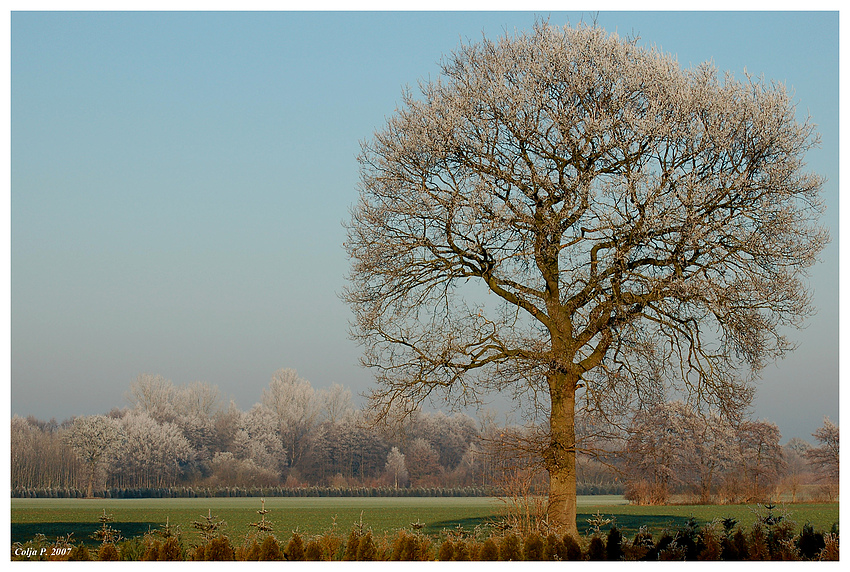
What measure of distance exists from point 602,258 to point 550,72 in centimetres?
362

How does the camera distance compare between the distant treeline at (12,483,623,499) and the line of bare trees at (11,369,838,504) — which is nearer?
the line of bare trees at (11,369,838,504)

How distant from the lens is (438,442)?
51406 mm

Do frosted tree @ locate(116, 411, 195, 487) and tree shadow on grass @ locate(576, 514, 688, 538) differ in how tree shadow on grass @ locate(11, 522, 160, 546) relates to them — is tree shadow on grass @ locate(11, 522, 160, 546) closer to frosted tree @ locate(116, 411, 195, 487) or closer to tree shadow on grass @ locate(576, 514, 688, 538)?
tree shadow on grass @ locate(576, 514, 688, 538)

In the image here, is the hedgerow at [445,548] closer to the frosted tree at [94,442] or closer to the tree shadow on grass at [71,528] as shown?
the tree shadow on grass at [71,528]

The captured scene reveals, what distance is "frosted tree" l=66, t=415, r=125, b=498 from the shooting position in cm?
4528

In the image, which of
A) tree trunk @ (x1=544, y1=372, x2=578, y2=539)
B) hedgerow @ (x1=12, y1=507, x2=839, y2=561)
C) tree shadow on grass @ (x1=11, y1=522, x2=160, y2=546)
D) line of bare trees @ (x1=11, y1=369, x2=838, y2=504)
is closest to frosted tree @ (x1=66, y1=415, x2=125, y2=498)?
line of bare trees @ (x1=11, y1=369, x2=838, y2=504)

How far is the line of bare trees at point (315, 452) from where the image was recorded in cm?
3681

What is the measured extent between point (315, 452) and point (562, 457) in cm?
4110

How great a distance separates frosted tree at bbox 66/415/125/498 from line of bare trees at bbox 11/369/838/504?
0.21 feet

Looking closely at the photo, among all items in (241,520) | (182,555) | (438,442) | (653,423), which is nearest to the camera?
(182,555)

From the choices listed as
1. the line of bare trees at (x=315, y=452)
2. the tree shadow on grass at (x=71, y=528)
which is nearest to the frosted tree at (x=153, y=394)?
the line of bare trees at (x=315, y=452)

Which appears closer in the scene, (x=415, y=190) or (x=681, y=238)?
(x=681, y=238)

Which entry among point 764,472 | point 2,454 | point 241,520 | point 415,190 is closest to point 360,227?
point 415,190

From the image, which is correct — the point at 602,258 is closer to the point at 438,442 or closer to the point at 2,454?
the point at 2,454
